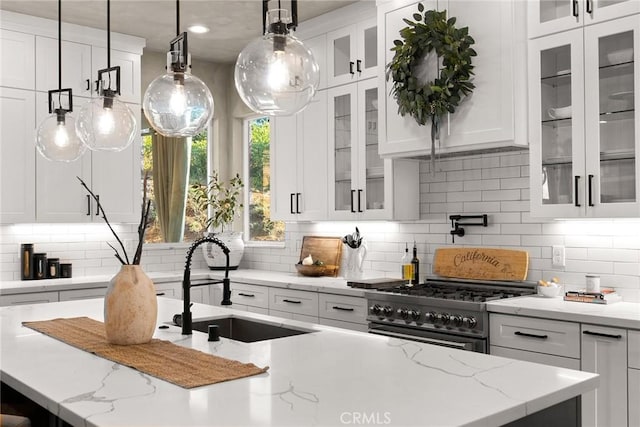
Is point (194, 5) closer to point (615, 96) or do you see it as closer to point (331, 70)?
point (331, 70)

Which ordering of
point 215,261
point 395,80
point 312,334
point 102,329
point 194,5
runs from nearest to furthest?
point 312,334 < point 102,329 < point 395,80 < point 194,5 < point 215,261

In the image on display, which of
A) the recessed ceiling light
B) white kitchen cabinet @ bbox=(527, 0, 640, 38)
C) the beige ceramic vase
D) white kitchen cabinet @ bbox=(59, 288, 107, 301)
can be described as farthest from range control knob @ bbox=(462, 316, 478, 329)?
the recessed ceiling light

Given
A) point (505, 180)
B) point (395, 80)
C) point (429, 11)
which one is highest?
point (429, 11)

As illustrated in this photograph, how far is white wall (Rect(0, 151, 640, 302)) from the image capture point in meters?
3.72

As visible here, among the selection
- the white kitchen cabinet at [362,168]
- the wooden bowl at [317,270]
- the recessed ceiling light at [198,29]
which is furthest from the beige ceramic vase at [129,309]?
the recessed ceiling light at [198,29]

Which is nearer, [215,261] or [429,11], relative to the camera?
[429,11]

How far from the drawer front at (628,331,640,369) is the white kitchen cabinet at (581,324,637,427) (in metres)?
0.03

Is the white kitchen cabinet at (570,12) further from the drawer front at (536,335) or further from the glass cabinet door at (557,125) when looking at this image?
the drawer front at (536,335)

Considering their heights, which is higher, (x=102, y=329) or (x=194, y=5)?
(x=194, y=5)

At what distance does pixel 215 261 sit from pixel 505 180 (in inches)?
112

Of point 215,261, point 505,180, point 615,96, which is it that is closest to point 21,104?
point 215,261

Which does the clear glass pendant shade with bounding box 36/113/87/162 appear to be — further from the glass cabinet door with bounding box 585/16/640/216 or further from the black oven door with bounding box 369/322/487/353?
the glass cabinet door with bounding box 585/16/640/216

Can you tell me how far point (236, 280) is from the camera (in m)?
5.38

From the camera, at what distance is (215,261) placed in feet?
19.4
